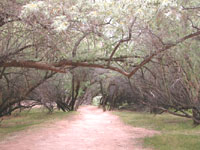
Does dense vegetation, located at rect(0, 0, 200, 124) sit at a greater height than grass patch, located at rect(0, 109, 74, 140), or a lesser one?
greater

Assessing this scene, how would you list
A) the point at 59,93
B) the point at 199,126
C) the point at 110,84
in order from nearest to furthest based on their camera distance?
the point at 199,126 → the point at 59,93 → the point at 110,84

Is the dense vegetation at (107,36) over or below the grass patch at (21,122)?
over

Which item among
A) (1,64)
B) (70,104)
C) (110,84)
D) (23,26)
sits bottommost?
(70,104)

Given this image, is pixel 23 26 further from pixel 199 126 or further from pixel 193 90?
pixel 199 126

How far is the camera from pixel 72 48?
29.7ft

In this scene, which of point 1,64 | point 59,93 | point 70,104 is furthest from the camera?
point 70,104

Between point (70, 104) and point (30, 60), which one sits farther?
point (70, 104)

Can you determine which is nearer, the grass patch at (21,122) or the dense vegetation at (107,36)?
the dense vegetation at (107,36)

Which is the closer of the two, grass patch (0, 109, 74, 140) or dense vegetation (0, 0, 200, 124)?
dense vegetation (0, 0, 200, 124)

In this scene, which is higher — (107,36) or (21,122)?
(107,36)

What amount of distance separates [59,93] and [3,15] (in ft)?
44.9

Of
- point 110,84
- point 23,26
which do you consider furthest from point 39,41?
point 110,84

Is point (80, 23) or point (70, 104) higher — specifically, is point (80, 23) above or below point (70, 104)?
above

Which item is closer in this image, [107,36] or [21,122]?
[107,36]
